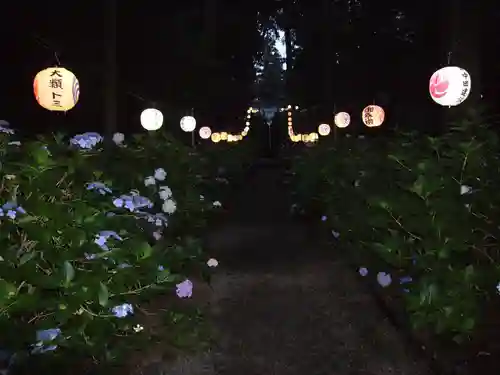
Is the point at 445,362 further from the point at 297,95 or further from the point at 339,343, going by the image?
the point at 297,95

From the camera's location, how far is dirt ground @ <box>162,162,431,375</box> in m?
4.31

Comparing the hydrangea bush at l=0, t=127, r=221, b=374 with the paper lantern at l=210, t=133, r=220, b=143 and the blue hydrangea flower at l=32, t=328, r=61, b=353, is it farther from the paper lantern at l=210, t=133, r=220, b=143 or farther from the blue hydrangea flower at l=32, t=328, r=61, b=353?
the paper lantern at l=210, t=133, r=220, b=143

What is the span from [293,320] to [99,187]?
290 cm

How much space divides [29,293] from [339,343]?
3.00 m

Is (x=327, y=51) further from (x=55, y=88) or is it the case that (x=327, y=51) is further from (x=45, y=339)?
(x=45, y=339)

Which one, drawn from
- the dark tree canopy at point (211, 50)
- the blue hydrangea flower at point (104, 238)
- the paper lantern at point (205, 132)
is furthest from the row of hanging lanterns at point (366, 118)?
the blue hydrangea flower at point (104, 238)

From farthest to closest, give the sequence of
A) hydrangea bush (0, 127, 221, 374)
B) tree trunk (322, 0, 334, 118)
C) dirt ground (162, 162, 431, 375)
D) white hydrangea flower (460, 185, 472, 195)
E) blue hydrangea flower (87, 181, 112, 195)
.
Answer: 1. tree trunk (322, 0, 334, 118)
2. dirt ground (162, 162, 431, 375)
3. white hydrangea flower (460, 185, 472, 195)
4. blue hydrangea flower (87, 181, 112, 195)
5. hydrangea bush (0, 127, 221, 374)

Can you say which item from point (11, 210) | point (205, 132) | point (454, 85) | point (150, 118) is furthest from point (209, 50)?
point (11, 210)

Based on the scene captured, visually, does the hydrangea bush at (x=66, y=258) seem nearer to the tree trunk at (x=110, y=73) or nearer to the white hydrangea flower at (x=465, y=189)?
the white hydrangea flower at (x=465, y=189)

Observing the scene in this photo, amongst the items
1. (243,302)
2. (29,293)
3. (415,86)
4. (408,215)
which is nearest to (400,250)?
(408,215)

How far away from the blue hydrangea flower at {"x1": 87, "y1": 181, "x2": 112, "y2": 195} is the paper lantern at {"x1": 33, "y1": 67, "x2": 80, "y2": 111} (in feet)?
20.5

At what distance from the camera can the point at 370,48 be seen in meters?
17.3

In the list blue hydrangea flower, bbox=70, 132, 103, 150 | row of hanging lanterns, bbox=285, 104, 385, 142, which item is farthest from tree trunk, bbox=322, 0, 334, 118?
blue hydrangea flower, bbox=70, 132, 103, 150

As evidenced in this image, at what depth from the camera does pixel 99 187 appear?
10.3 ft
